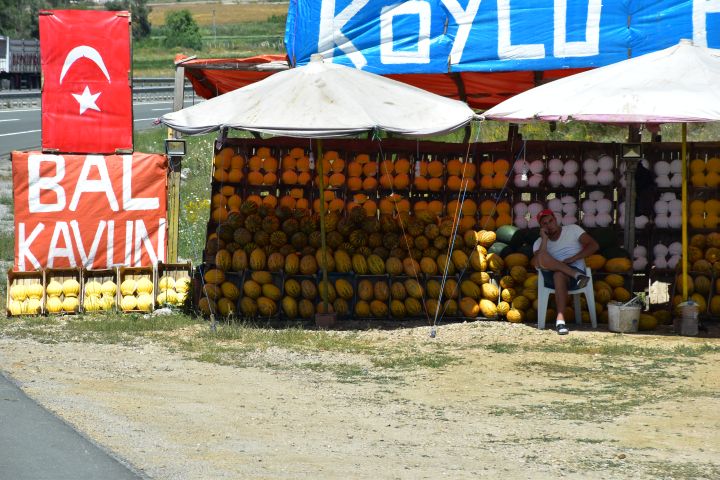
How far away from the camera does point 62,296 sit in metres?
14.4

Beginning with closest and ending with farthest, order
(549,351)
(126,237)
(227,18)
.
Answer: (549,351) < (126,237) < (227,18)

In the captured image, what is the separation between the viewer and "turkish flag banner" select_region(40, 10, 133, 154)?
48.9 ft

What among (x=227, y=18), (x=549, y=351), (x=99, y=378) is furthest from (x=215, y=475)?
(x=227, y=18)

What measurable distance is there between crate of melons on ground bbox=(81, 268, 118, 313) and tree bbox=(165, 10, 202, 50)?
63.6 m

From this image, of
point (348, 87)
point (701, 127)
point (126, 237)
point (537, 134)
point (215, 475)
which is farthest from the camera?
point (701, 127)

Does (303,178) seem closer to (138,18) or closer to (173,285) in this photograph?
(173,285)

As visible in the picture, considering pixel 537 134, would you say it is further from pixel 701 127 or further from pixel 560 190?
pixel 560 190

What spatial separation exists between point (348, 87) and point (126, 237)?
372cm

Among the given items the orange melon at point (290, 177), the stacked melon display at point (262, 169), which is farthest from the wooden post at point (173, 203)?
the orange melon at point (290, 177)

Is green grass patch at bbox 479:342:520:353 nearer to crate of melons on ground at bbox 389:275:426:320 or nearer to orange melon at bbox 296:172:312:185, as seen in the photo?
crate of melons on ground at bbox 389:275:426:320

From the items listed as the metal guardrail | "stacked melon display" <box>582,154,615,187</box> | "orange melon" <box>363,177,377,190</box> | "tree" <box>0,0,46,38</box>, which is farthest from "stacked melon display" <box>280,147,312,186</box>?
"tree" <box>0,0,46,38</box>

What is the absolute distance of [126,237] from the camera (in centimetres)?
1499

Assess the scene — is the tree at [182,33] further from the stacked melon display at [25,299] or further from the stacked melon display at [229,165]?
the stacked melon display at [25,299]

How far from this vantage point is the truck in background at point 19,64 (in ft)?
173
